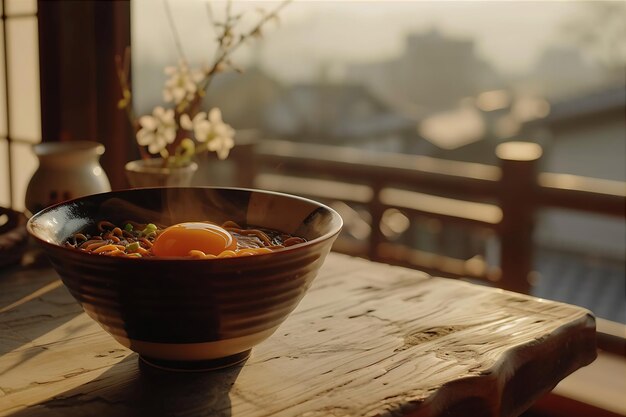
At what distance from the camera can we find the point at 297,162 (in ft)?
14.0

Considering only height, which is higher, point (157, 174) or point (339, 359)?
point (157, 174)

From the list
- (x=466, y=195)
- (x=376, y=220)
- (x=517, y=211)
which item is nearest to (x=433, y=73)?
(x=376, y=220)

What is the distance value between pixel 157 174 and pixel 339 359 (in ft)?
2.36

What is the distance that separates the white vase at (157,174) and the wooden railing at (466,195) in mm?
2046

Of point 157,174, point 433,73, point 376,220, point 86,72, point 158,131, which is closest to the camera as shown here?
point 157,174

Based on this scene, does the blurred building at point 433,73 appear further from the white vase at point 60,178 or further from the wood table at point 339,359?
the wood table at point 339,359

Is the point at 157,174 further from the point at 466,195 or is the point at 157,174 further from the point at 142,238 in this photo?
the point at 466,195

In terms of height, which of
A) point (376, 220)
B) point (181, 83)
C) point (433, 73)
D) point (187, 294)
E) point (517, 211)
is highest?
point (433, 73)

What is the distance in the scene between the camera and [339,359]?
2.92 ft

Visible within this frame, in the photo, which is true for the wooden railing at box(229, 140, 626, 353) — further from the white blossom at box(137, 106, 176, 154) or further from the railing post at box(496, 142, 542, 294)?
the white blossom at box(137, 106, 176, 154)

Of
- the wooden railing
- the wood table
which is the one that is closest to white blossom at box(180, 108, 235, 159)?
the wood table

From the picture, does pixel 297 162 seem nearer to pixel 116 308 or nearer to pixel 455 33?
pixel 116 308

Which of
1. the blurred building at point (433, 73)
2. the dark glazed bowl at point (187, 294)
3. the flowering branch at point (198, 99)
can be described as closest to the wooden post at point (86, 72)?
the flowering branch at point (198, 99)

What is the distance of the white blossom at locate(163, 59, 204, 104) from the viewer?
5.17 feet
